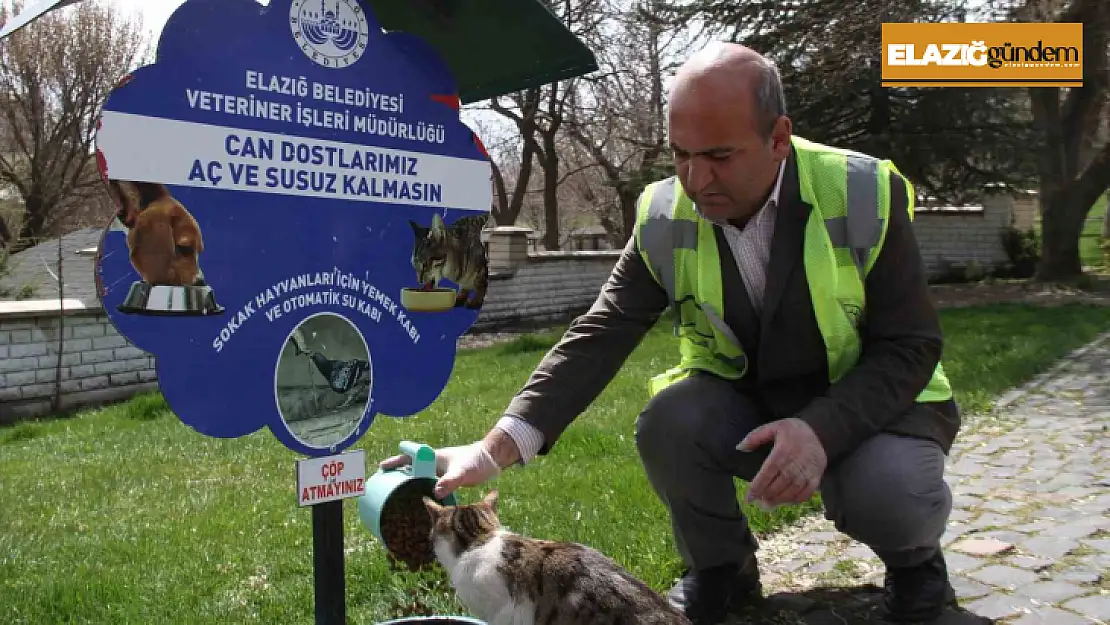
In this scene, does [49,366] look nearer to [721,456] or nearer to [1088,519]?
[721,456]

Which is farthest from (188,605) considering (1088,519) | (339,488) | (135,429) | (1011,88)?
(1011,88)

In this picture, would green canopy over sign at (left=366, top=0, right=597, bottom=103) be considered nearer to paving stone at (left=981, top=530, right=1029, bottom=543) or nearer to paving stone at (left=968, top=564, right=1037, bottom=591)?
paving stone at (left=968, top=564, right=1037, bottom=591)

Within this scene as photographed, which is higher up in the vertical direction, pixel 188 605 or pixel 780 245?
pixel 780 245

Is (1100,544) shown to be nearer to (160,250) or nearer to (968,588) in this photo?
(968,588)

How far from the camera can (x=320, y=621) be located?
7.68ft

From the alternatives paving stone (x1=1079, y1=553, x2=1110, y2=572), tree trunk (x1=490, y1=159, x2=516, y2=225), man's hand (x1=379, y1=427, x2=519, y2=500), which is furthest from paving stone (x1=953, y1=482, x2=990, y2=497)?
tree trunk (x1=490, y1=159, x2=516, y2=225)

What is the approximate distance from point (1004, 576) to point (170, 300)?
9.56 feet

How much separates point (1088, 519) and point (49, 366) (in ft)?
30.1

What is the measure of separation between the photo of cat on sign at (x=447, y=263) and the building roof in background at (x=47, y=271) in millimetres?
8937

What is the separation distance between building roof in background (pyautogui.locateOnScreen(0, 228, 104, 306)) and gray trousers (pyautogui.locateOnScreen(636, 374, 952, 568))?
363 inches

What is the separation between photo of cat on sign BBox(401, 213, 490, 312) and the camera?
2.45 m

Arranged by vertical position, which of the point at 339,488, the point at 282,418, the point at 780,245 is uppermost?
the point at 780,245

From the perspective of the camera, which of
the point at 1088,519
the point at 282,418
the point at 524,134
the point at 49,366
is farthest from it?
the point at 524,134

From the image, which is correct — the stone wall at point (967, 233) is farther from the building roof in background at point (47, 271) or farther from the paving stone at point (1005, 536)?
the paving stone at point (1005, 536)
